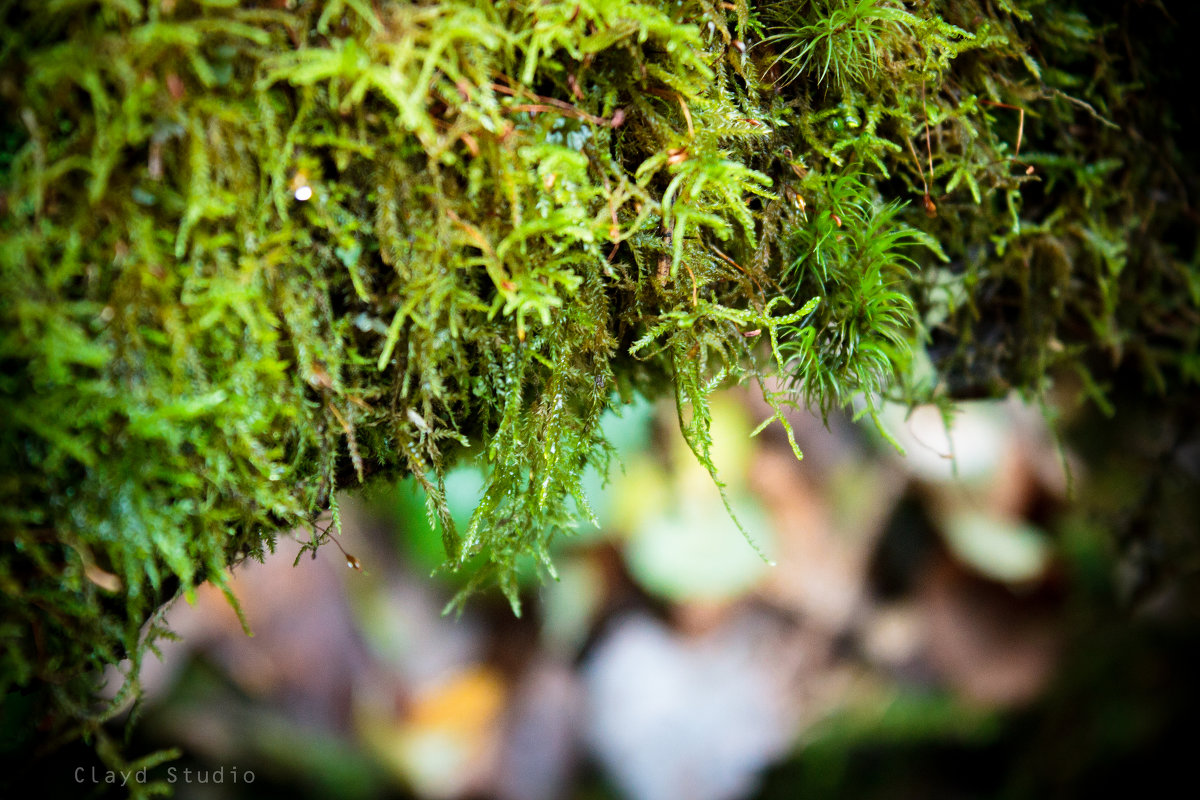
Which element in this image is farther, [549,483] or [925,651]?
[925,651]

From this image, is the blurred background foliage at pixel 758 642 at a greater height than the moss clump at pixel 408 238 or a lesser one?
lesser

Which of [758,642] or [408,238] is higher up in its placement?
[408,238]

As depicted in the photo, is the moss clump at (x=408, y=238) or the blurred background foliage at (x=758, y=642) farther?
the blurred background foliage at (x=758, y=642)

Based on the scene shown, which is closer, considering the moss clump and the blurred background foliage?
the moss clump

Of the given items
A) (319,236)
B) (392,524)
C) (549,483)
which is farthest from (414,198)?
(392,524)

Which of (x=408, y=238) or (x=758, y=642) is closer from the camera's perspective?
(x=408, y=238)

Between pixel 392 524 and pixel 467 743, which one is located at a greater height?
pixel 392 524

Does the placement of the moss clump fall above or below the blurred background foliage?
above

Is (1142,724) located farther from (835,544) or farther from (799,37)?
(799,37)
